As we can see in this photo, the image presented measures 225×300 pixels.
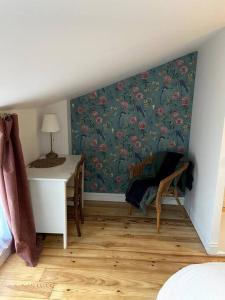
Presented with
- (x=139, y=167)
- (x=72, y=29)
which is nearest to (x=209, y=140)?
(x=139, y=167)

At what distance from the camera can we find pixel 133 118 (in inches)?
134

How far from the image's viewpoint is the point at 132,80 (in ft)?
10.9

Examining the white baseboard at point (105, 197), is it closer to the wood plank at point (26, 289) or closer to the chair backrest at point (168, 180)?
the chair backrest at point (168, 180)

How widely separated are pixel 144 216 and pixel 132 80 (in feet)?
5.71

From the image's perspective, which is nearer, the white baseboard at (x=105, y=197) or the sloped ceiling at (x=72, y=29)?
the sloped ceiling at (x=72, y=29)

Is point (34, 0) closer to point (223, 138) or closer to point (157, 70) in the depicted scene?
point (223, 138)

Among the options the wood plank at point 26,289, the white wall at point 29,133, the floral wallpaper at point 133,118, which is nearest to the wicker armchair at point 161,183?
the floral wallpaper at point 133,118

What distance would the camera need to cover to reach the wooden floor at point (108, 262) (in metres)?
2.02

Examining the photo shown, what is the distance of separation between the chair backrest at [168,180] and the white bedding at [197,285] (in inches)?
51.4

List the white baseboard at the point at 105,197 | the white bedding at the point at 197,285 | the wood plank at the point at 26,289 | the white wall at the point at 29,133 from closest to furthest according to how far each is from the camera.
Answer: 1. the white bedding at the point at 197,285
2. the wood plank at the point at 26,289
3. the white wall at the point at 29,133
4. the white baseboard at the point at 105,197

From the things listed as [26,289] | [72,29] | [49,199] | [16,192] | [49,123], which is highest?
[72,29]

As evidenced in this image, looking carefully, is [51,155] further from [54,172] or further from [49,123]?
[54,172]

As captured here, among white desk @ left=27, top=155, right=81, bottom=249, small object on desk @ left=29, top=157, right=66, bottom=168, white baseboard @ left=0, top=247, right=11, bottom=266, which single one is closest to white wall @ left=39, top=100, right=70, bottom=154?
small object on desk @ left=29, top=157, right=66, bottom=168

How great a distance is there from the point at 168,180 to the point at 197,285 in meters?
1.53
